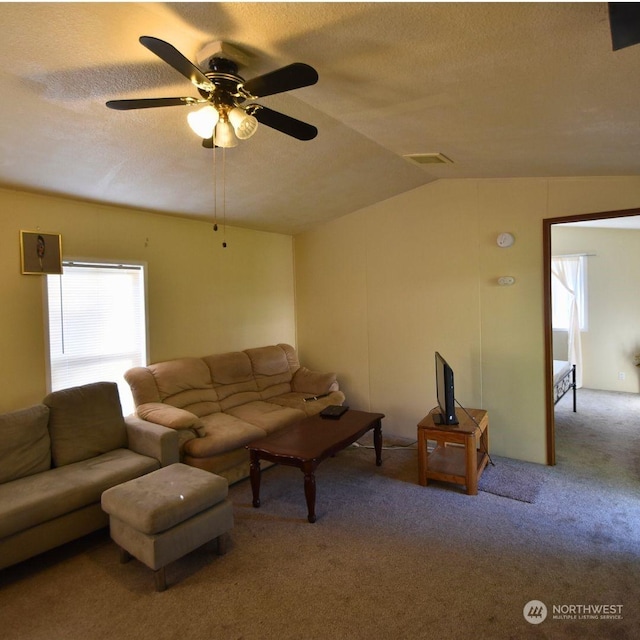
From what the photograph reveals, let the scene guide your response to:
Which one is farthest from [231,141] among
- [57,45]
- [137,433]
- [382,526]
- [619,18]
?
[382,526]

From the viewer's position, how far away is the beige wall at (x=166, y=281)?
3.04 meters

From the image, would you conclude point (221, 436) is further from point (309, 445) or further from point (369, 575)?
point (369, 575)

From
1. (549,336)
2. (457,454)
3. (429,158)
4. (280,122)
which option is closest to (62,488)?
(280,122)

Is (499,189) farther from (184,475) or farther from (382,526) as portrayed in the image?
(184,475)

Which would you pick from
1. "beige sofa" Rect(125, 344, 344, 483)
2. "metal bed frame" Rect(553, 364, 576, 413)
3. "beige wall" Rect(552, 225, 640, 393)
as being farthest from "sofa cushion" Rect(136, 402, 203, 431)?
"beige wall" Rect(552, 225, 640, 393)

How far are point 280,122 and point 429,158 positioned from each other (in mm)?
1863

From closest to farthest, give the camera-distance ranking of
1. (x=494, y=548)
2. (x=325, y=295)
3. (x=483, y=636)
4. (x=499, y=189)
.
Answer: (x=483, y=636) → (x=494, y=548) → (x=499, y=189) → (x=325, y=295)

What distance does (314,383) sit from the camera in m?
4.68

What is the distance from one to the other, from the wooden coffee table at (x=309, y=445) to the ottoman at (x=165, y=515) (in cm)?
49

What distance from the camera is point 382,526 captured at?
2.78 meters

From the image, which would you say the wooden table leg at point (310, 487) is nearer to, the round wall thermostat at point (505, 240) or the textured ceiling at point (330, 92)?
the textured ceiling at point (330, 92)

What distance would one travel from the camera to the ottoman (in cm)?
218

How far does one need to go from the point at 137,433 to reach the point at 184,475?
79cm

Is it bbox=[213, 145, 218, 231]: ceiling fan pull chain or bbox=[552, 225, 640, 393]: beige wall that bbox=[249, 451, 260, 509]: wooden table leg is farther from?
bbox=[552, 225, 640, 393]: beige wall
